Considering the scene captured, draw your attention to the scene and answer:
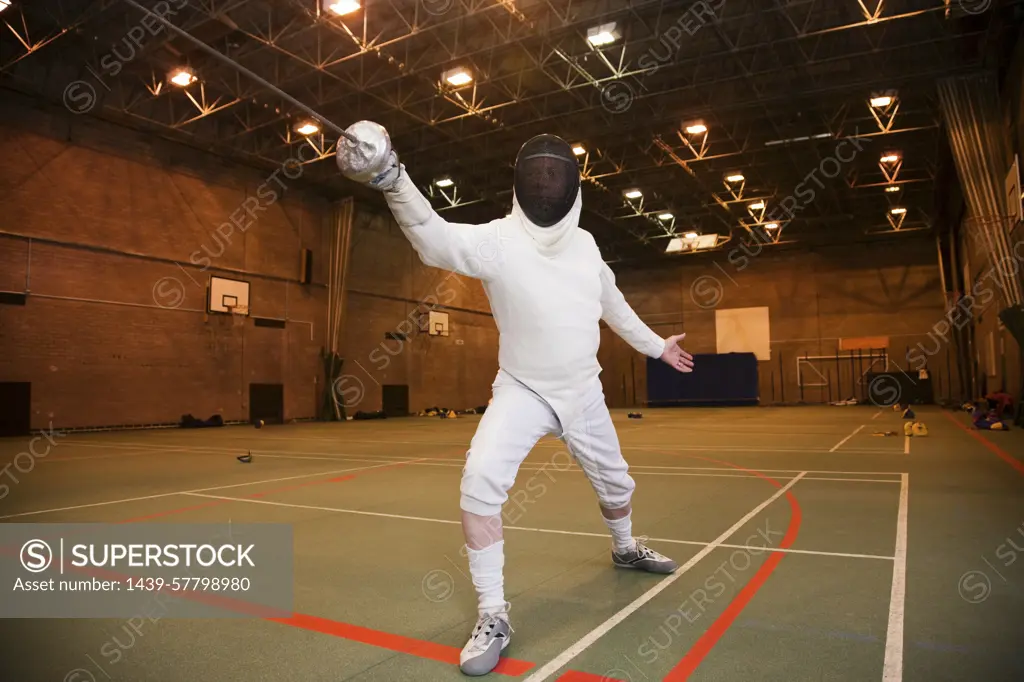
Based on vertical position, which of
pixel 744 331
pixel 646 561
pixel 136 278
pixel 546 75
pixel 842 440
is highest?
pixel 546 75

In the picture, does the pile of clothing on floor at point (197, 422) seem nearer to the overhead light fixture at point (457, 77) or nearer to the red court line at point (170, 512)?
the overhead light fixture at point (457, 77)

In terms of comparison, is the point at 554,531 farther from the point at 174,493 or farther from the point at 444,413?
the point at 444,413

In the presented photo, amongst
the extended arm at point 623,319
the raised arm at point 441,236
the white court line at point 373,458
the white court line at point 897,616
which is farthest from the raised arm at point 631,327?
the white court line at point 373,458

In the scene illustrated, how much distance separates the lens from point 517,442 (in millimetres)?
2697

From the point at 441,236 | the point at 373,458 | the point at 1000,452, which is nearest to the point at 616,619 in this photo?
the point at 441,236

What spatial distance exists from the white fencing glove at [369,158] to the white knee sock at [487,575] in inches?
57.1

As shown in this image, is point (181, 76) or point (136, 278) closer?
point (181, 76)

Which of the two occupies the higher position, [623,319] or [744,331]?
[744,331]

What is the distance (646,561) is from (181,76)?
16061 millimetres

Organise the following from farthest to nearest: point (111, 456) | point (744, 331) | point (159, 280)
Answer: point (744, 331), point (159, 280), point (111, 456)

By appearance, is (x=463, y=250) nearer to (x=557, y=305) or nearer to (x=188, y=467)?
(x=557, y=305)

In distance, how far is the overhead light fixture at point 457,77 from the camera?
15.5m

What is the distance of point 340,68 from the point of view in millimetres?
16188

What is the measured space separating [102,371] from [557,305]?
54.7 feet
